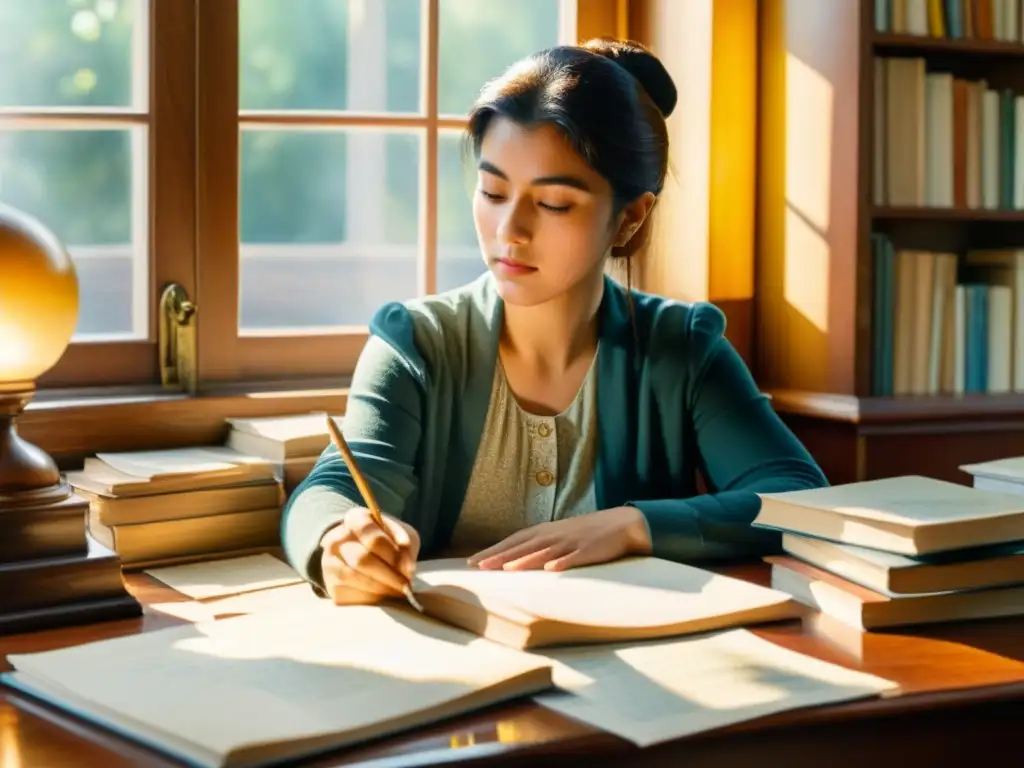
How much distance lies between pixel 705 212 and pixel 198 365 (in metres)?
1.00

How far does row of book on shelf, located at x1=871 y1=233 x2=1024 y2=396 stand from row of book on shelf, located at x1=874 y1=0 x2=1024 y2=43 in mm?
391

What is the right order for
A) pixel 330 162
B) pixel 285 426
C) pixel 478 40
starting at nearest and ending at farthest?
pixel 285 426 < pixel 330 162 < pixel 478 40

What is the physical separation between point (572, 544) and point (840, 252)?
125 cm

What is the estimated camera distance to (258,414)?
7.67 feet

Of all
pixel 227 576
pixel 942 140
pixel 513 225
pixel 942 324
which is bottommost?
pixel 227 576

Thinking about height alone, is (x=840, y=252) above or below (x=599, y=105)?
below

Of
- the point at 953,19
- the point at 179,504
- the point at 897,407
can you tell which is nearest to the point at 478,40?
the point at 953,19

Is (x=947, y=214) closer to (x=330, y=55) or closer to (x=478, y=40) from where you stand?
(x=478, y=40)

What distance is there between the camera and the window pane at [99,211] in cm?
234

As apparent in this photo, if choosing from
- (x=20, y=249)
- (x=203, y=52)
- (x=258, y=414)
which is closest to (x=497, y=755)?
(x=20, y=249)

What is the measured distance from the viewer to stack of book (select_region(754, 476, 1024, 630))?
1413mm

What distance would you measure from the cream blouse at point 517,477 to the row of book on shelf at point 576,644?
1.33ft

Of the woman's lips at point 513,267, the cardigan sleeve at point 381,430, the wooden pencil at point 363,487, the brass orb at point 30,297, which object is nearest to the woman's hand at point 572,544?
the wooden pencil at point 363,487

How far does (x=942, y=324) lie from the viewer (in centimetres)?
275
